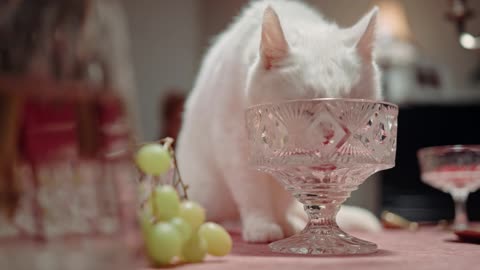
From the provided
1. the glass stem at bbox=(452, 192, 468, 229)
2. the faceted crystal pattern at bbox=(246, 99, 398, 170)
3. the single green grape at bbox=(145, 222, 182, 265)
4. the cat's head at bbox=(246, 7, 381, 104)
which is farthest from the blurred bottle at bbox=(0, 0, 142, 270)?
the glass stem at bbox=(452, 192, 468, 229)

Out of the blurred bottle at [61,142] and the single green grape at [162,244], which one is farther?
the single green grape at [162,244]

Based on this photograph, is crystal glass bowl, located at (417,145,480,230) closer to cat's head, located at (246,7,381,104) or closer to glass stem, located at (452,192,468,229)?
glass stem, located at (452,192,468,229)

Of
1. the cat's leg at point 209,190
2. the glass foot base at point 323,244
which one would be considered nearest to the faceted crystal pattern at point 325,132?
the glass foot base at point 323,244

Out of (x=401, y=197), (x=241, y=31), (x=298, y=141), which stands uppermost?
(x=241, y=31)

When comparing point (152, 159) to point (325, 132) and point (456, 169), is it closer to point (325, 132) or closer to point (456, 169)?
point (325, 132)

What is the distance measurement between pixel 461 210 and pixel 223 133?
21.5 inches

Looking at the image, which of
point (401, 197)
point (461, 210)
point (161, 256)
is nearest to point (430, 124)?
point (401, 197)

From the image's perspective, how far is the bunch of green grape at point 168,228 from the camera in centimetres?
55

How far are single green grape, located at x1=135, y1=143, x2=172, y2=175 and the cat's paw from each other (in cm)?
36

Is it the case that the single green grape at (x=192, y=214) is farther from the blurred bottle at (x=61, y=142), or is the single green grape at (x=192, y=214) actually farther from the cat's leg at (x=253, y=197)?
the cat's leg at (x=253, y=197)

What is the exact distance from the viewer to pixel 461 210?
1.18m

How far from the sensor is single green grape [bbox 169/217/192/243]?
0.58m

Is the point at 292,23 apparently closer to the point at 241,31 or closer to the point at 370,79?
the point at 241,31

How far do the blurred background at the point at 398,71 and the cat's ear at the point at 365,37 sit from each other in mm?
1755
